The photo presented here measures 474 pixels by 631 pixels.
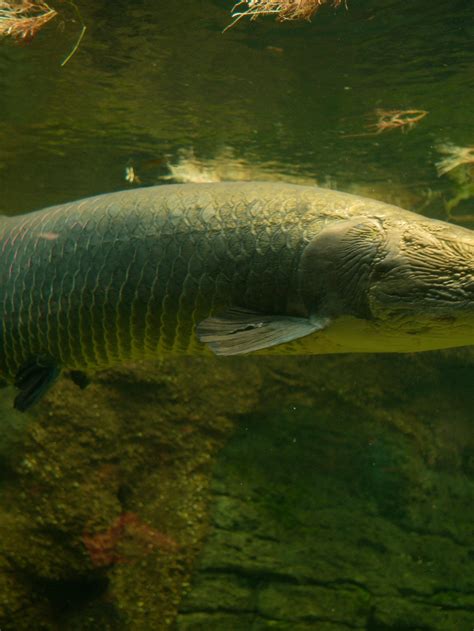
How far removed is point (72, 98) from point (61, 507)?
6637mm

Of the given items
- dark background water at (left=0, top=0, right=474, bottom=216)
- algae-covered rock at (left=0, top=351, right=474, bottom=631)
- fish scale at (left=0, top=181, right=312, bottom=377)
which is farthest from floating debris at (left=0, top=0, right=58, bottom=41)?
algae-covered rock at (left=0, top=351, right=474, bottom=631)

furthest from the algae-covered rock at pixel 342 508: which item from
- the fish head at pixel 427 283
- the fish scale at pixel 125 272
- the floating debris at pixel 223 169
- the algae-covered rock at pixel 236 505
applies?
the floating debris at pixel 223 169

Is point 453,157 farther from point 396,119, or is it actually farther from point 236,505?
point 236,505

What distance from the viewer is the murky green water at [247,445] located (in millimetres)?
5625

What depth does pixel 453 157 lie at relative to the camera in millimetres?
11289

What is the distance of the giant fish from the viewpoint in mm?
2807

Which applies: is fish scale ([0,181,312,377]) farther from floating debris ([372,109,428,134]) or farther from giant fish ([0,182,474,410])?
floating debris ([372,109,428,134])

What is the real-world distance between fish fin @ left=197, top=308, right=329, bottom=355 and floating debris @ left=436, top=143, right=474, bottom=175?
30.3ft

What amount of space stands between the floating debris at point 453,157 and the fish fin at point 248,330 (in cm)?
925

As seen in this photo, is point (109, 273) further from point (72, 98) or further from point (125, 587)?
point (72, 98)

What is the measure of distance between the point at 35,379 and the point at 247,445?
3467 mm

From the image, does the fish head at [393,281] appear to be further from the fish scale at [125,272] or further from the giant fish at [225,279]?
the fish scale at [125,272]


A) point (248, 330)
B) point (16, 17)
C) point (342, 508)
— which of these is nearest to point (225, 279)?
point (248, 330)

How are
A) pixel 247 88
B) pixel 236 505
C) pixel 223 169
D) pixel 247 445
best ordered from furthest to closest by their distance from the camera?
pixel 223 169 → pixel 247 88 → pixel 247 445 → pixel 236 505
